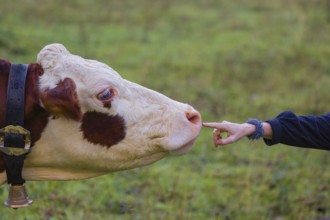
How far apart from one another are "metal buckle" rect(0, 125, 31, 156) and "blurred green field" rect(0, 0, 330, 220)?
127 centimetres

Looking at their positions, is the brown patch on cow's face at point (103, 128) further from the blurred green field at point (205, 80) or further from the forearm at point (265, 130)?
the blurred green field at point (205, 80)

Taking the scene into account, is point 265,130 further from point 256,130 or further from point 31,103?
point 31,103

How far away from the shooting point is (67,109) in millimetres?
2461

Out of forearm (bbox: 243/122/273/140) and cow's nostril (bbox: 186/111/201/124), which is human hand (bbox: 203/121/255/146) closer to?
forearm (bbox: 243/122/273/140)

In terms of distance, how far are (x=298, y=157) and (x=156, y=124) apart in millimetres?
3228

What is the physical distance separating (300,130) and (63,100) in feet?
4.12

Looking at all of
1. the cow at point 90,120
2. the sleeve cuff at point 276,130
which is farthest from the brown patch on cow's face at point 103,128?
the sleeve cuff at point 276,130

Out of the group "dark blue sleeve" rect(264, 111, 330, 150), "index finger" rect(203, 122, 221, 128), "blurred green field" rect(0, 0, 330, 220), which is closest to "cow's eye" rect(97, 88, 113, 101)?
"index finger" rect(203, 122, 221, 128)

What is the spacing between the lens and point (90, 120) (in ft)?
8.36

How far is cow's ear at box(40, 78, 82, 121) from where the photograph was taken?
2.41 metres

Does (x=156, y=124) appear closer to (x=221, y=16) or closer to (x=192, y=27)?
(x=192, y=27)

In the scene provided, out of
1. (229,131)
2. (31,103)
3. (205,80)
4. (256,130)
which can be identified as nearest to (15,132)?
(31,103)

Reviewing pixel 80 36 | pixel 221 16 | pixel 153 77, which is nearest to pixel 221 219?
pixel 153 77

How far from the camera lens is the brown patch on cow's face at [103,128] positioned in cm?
255
